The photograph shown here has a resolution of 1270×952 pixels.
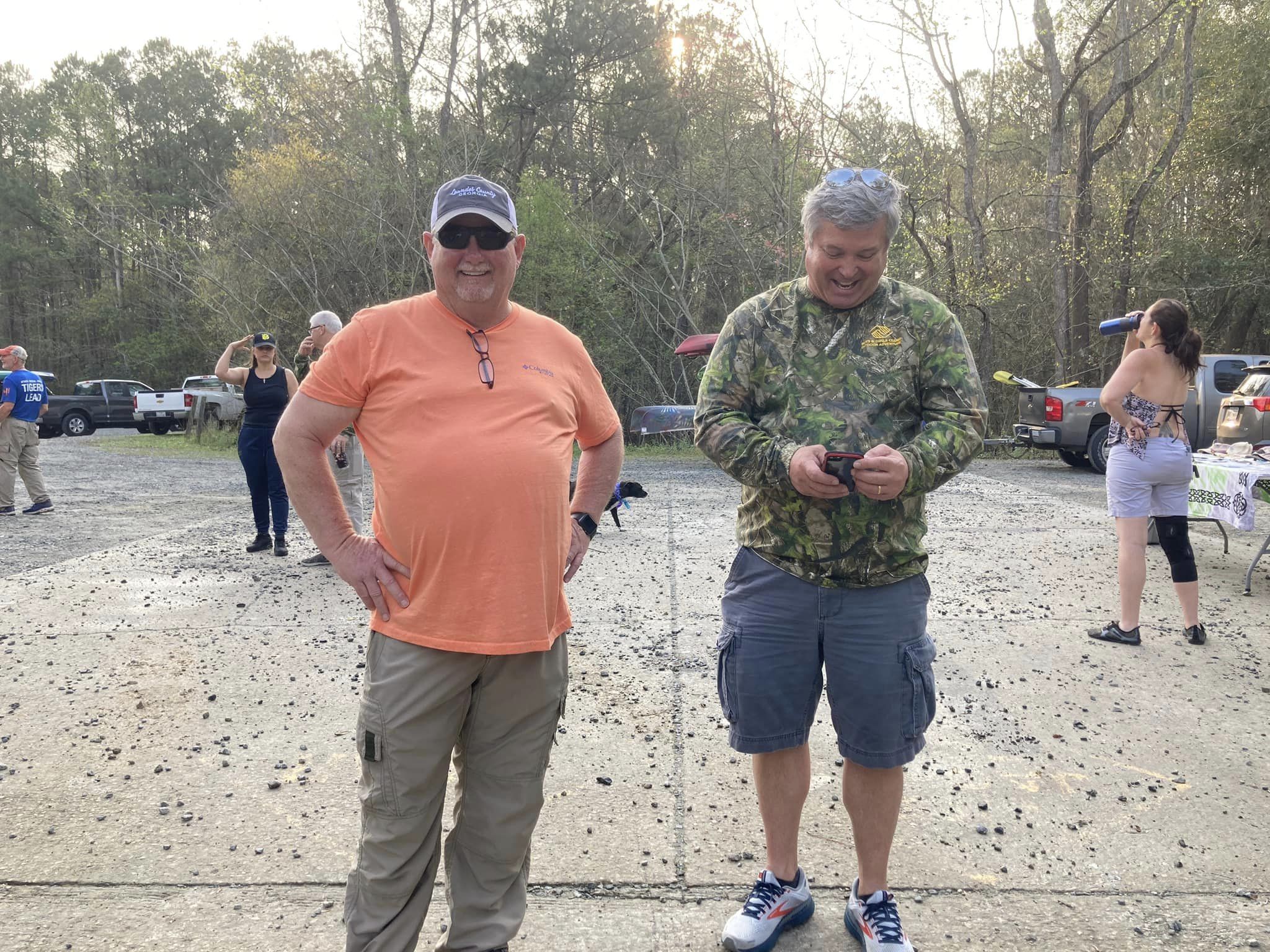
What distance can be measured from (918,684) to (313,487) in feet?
4.96

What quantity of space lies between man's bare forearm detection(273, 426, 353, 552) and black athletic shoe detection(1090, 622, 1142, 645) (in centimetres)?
433

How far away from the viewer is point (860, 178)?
7.55 ft

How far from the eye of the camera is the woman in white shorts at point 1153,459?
504 centimetres

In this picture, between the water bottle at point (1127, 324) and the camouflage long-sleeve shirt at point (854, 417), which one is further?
the water bottle at point (1127, 324)

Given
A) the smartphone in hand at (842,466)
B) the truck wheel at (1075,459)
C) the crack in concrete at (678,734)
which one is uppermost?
the smartphone in hand at (842,466)

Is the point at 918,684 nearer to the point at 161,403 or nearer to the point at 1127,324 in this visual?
the point at 1127,324

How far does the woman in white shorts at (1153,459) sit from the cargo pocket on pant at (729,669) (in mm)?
3466

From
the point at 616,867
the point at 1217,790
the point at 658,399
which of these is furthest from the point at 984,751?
the point at 658,399

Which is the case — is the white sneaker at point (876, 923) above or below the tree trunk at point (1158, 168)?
below

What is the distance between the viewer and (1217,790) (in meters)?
3.34

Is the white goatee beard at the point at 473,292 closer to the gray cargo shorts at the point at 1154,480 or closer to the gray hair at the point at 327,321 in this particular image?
the gray cargo shorts at the point at 1154,480

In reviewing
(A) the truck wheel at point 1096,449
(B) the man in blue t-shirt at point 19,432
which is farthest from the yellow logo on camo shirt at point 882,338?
(A) the truck wheel at point 1096,449

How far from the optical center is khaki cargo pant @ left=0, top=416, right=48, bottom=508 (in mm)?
10000

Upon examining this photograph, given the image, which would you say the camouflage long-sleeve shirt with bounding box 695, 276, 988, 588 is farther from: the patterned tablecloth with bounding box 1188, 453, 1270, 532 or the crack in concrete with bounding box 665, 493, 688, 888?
the patterned tablecloth with bounding box 1188, 453, 1270, 532
